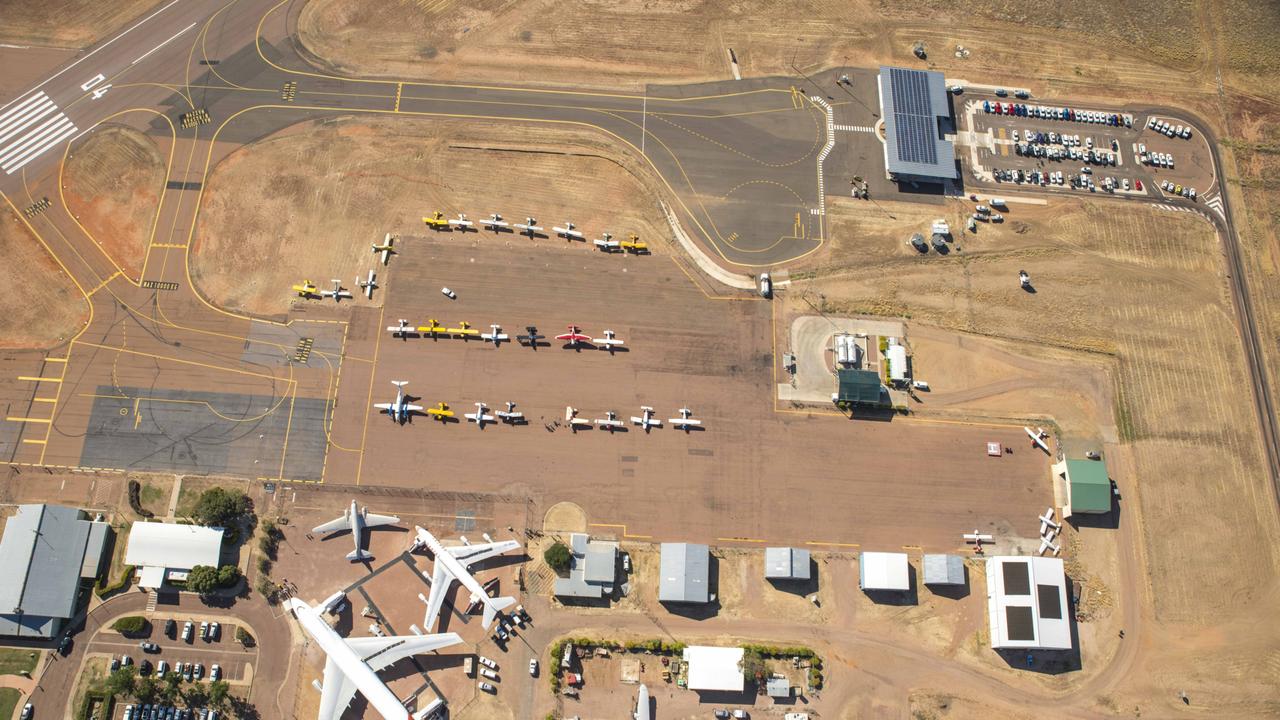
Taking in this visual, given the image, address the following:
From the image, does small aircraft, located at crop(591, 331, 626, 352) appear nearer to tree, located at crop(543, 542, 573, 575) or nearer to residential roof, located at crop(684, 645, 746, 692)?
tree, located at crop(543, 542, 573, 575)

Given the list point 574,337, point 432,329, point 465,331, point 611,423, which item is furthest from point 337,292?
point 611,423

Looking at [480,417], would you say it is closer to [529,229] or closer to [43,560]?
[529,229]

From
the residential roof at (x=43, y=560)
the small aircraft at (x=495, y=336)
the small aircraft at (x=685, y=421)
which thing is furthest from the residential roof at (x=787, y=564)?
the residential roof at (x=43, y=560)

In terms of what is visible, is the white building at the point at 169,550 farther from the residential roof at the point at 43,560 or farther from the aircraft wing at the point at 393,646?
the aircraft wing at the point at 393,646

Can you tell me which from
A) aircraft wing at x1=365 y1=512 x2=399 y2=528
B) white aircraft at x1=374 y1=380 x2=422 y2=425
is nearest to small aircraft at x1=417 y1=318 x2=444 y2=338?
white aircraft at x1=374 y1=380 x2=422 y2=425

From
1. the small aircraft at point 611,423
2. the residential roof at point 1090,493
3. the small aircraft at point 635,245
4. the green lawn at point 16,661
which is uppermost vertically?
the small aircraft at point 635,245

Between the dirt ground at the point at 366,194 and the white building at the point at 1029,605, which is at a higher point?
the dirt ground at the point at 366,194

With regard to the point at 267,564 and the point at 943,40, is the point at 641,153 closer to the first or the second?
the point at 943,40
